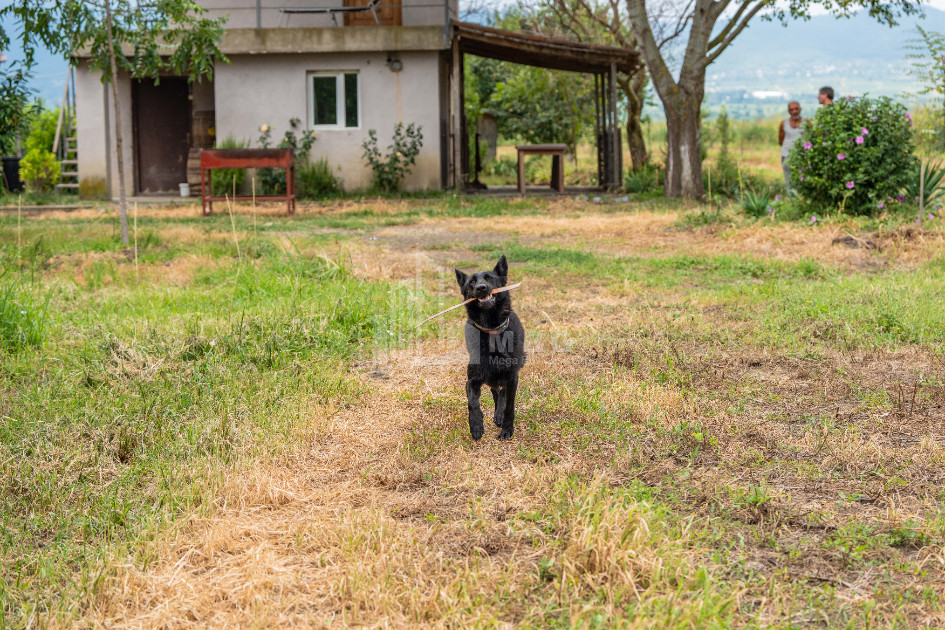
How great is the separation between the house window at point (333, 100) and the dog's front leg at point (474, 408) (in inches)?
631

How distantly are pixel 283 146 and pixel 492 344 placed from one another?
52.2 ft

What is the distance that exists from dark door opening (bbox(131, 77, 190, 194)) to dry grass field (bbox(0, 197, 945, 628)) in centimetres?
1385

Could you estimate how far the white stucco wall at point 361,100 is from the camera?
19.0 meters

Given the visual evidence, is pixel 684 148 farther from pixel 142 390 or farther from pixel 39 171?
pixel 39 171

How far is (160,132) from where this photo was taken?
69.4 ft

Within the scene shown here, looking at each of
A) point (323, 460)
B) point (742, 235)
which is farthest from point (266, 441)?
point (742, 235)

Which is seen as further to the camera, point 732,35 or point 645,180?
point 645,180

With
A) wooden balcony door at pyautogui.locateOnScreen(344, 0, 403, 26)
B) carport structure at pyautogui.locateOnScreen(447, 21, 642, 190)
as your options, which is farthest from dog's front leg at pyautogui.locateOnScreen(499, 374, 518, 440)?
wooden balcony door at pyautogui.locateOnScreen(344, 0, 403, 26)

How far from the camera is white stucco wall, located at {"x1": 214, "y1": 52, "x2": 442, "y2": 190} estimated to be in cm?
1897

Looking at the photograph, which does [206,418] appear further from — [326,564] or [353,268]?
[353,268]

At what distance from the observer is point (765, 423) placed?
431 centimetres

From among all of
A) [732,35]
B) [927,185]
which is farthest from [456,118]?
[927,185]

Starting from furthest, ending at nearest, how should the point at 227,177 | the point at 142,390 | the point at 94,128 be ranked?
the point at 94,128 → the point at 227,177 → the point at 142,390

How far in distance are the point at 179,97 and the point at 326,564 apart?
20228 millimetres
